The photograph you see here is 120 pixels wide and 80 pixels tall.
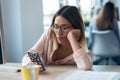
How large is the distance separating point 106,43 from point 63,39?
1432 millimetres

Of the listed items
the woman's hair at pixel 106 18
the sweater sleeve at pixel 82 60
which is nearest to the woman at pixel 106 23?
the woman's hair at pixel 106 18

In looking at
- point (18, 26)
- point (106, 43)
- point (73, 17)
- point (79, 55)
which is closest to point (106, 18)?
point (106, 43)

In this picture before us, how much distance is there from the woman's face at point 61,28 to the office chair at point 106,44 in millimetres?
1392

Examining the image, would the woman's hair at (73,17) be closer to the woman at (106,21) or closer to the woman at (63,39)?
the woman at (63,39)

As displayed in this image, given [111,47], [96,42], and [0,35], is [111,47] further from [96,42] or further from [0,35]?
[0,35]

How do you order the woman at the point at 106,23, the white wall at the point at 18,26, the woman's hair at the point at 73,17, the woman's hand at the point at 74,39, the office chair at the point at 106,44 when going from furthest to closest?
the woman at the point at 106,23 < the office chair at the point at 106,44 < the white wall at the point at 18,26 < the woman's hair at the point at 73,17 < the woman's hand at the point at 74,39

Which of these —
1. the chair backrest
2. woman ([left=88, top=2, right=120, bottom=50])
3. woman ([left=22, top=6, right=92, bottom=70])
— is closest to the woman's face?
woman ([left=22, top=6, right=92, bottom=70])

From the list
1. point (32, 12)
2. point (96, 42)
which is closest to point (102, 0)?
point (96, 42)

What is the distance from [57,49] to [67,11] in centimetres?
30

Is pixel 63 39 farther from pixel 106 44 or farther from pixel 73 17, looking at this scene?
pixel 106 44

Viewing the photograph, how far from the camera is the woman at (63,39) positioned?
1778mm

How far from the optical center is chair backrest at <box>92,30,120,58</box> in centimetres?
312

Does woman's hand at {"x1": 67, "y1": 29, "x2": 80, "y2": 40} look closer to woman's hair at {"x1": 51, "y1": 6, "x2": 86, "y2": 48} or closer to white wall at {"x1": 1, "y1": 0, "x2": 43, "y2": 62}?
woman's hair at {"x1": 51, "y1": 6, "x2": 86, "y2": 48}

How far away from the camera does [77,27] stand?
1867 mm
